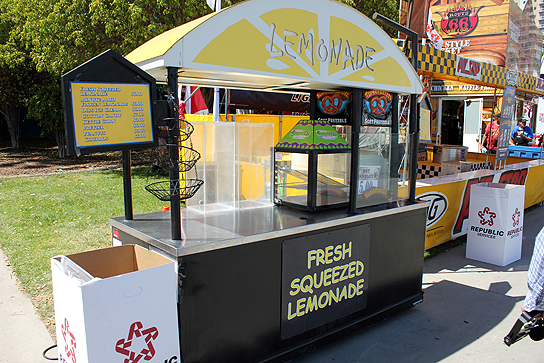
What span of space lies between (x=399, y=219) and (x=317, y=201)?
0.95 metres

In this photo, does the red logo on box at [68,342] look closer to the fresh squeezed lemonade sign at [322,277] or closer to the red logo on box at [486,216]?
the fresh squeezed lemonade sign at [322,277]

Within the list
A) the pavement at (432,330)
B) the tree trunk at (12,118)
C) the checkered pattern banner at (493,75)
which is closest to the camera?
the pavement at (432,330)

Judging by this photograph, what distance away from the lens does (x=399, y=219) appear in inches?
154

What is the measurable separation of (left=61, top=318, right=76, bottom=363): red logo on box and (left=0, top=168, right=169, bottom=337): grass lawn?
1210mm

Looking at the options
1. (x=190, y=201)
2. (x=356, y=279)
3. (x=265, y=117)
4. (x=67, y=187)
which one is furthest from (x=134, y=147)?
(x=67, y=187)

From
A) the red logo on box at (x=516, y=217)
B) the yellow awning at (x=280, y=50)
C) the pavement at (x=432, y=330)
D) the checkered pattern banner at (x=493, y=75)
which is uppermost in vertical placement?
the checkered pattern banner at (x=493, y=75)

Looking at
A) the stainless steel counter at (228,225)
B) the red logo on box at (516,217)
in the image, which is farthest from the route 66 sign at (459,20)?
the stainless steel counter at (228,225)

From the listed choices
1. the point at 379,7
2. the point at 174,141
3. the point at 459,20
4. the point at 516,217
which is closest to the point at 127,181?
the point at 174,141

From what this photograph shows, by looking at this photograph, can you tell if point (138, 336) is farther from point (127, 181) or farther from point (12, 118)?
point (12, 118)

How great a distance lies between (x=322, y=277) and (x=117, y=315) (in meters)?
1.70

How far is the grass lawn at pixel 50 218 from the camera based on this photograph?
4.72m

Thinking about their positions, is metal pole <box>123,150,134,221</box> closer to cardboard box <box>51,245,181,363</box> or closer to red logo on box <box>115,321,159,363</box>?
cardboard box <box>51,245,181,363</box>

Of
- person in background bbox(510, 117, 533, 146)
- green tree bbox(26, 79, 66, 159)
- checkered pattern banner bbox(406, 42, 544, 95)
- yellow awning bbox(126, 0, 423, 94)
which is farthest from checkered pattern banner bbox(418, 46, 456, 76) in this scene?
green tree bbox(26, 79, 66, 159)

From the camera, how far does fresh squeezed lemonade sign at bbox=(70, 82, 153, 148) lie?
2219mm
